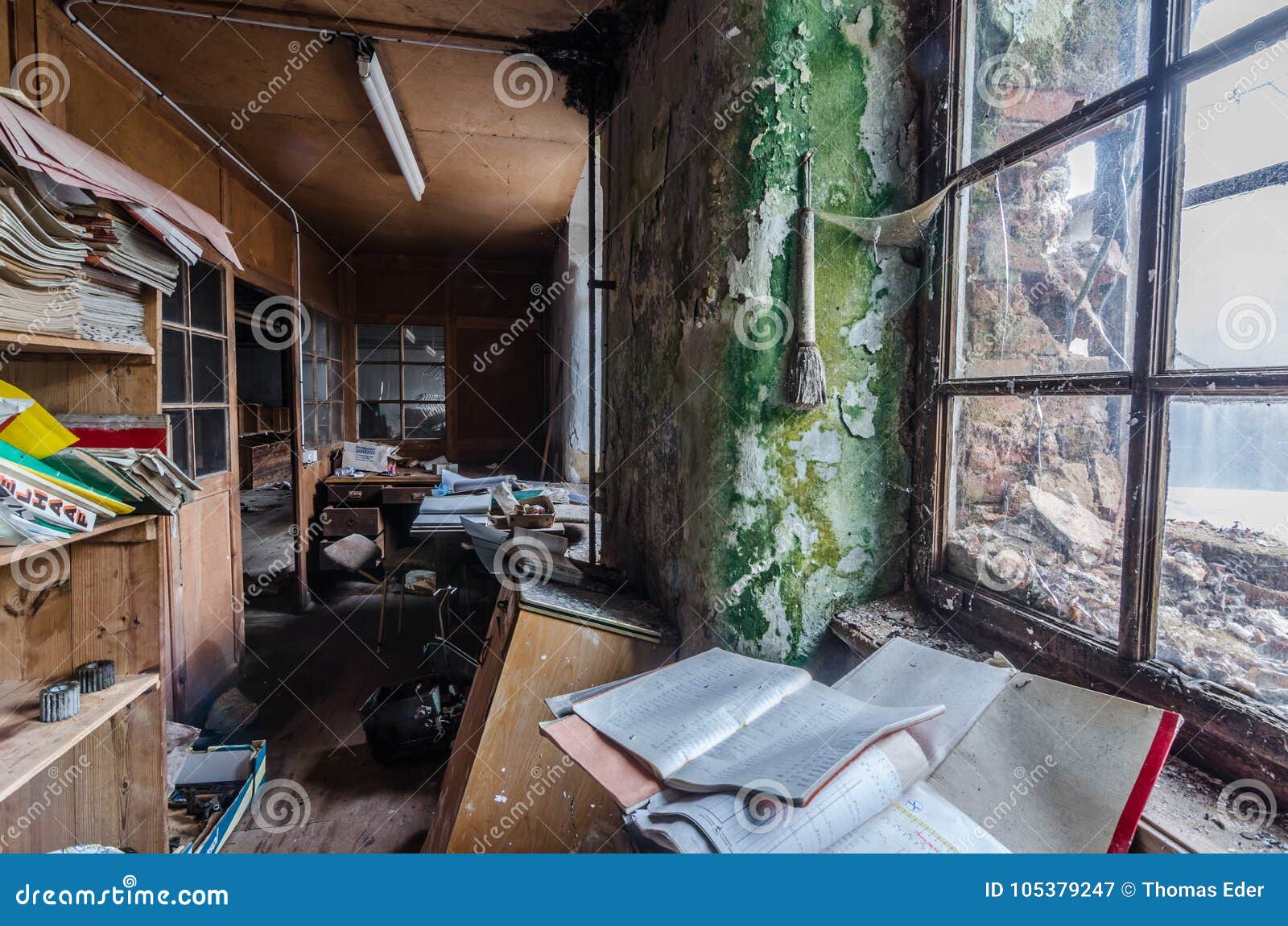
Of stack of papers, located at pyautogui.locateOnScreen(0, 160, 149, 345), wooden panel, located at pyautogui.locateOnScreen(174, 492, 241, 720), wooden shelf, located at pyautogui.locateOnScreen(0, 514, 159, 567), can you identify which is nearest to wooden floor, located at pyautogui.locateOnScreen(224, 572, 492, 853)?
wooden panel, located at pyautogui.locateOnScreen(174, 492, 241, 720)

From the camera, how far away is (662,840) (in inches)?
28.3

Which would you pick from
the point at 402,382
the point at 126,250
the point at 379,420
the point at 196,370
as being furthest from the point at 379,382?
the point at 126,250

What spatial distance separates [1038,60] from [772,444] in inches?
32.9

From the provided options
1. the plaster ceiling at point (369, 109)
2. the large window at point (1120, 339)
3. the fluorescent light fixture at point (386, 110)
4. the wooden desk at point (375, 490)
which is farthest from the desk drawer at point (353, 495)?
the large window at point (1120, 339)

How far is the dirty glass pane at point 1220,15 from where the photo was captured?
0.73m

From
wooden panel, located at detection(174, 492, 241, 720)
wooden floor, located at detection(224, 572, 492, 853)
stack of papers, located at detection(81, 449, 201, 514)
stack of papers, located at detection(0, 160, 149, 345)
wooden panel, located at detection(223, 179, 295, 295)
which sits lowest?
wooden floor, located at detection(224, 572, 492, 853)

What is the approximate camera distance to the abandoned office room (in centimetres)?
77

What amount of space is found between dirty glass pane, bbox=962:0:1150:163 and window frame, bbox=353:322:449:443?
5271mm

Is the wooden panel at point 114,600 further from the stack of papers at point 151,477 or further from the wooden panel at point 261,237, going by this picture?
the wooden panel at point 261,237

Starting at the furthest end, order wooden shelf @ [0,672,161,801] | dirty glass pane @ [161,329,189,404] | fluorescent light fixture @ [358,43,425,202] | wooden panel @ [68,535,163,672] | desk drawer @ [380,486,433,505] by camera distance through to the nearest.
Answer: desk drawer @ [380,486,433,505] < dirty glass pane @ [161,329,189,404] < fluorescent light fixture @ [358,43,425,202] < wooden panel @ [68,535,163,672] < wooden shelf @ [0,672,161,801]

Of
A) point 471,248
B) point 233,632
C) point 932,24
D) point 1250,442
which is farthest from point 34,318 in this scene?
point 471,248

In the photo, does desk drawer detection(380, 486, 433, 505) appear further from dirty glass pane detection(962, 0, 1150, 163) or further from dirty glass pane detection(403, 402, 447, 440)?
dirty glass pane detection(962, 0, 1150, 163)

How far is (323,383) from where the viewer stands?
491cm

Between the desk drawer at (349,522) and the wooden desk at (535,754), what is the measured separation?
342 cm
